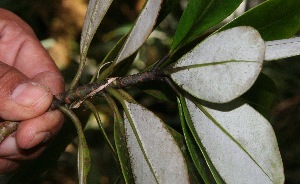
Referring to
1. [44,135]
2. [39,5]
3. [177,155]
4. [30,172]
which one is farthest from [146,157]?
[39,5]

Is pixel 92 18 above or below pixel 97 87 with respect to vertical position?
above

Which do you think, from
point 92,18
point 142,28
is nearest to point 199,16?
point 142,28

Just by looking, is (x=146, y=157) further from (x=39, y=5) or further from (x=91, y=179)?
(x=39, y=5)

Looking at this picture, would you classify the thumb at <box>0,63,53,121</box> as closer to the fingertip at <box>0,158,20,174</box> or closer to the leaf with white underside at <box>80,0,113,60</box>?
the leaf with white underside at <box>80,0,113,60</box>

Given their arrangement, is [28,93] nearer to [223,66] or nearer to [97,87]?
[97,87]

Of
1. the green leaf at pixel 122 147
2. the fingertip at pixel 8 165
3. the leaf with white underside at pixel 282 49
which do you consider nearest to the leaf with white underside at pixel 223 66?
the leaf with white underside at pixel 282 49
